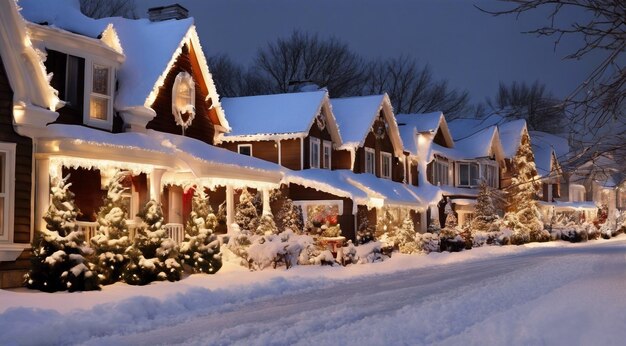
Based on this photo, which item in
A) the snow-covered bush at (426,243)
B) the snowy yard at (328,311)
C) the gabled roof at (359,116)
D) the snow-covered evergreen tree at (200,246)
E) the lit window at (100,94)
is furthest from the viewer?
the gabled roof at (359,116)

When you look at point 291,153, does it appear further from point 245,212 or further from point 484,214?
point 484,214

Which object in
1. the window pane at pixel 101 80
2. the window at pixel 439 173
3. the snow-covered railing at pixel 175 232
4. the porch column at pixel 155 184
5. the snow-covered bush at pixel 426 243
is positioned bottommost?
the snow-covered bush at pixel 426 243

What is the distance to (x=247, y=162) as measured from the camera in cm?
2544

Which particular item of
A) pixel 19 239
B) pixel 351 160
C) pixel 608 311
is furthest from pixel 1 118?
pixel 351 160

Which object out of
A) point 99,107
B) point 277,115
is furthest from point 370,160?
point 99,107

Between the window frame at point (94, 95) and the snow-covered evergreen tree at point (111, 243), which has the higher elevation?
the window frame at point (94, 95)

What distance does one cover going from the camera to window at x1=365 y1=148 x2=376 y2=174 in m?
39.6

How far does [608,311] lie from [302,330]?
14.8 feet

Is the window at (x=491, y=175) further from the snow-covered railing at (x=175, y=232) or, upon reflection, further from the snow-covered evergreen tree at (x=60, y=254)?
the snow-covered evergreen tree at (x=60, y=254)

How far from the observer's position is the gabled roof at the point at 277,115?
112 ft

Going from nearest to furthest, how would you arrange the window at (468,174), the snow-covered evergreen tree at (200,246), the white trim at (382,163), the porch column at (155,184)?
the porch column at (155,184)
the snow-covered evergreen tree at (200,246)
the white trim at (382,163)
the window at (468,174)

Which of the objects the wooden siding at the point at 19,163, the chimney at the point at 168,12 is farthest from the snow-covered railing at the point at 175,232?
the chimney at the point at 168,12

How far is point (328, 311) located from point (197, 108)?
1491 centimetres

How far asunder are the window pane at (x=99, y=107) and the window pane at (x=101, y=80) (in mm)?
220
